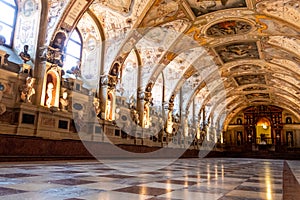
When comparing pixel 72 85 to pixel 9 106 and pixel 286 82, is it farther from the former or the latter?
pixel 286 82

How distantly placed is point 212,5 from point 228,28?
8.94 feet

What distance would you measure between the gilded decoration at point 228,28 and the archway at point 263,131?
1038 inches

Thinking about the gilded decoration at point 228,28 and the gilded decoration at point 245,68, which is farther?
the gilded decoration at point 245,68

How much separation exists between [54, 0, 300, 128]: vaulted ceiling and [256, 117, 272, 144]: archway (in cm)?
1422

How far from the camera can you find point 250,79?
25812 millimetres

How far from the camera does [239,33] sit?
51.7 feet

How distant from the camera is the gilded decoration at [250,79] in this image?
24.9 m

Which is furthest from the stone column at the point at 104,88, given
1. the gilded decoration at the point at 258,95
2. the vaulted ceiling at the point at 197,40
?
the gilded decoration at the point at 258,95

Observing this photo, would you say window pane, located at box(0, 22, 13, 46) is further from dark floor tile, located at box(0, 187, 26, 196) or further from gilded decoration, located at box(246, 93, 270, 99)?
gilded decoration, located at box(246, 93, 270, 99)

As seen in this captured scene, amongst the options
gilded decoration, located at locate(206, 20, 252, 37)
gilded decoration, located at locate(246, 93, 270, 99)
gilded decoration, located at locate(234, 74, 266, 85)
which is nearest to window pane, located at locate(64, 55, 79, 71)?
gilded decoration, located at locate(206, 20, 252, 37)

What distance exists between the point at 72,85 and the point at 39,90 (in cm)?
179

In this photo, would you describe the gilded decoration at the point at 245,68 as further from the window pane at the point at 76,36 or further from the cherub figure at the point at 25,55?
the cherub figure at the point at 25,55

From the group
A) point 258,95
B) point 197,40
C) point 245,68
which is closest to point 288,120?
point 258,95

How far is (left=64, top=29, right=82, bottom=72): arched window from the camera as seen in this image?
11942mm
